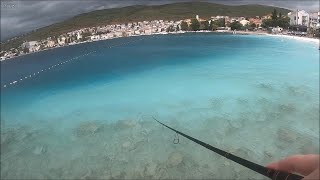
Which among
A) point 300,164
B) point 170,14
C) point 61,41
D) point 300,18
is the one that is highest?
point 170,14

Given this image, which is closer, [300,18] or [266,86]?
[266,86]

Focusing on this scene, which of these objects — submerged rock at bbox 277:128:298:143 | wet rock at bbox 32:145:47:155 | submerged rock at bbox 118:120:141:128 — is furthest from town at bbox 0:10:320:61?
wet rock at bbox 32:145:47:155

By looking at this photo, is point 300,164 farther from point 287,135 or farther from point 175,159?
point 287,135

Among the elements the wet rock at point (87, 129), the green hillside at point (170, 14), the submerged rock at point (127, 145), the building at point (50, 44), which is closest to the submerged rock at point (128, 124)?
the wet rock at point (87, 129)

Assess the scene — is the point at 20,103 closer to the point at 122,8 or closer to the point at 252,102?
the point at 252,102

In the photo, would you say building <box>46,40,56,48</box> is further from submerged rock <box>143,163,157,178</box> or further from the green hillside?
submerged rock <box>143,163,157,178</box>

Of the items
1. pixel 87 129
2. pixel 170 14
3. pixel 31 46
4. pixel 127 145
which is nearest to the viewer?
pixel 127 145

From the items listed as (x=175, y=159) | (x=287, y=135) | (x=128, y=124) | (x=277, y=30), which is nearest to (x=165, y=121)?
(x=128, y=124)
